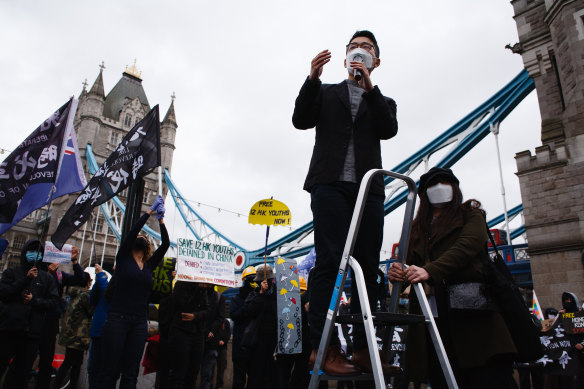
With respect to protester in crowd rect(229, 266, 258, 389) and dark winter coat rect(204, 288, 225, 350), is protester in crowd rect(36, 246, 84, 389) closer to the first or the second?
dark winter coat rect(204, 288, 225, 350)

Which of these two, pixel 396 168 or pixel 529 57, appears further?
pixel 396 168

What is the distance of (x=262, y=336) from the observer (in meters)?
5.05

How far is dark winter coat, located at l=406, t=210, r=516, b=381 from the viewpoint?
200cm

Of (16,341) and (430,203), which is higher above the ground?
(430,203)

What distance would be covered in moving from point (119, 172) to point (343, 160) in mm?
4094

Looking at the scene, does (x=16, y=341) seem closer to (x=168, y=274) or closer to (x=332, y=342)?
(x=168, y=274)

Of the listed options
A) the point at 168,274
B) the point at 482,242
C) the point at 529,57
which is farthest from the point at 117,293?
the point at 529,57

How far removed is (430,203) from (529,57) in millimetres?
12687

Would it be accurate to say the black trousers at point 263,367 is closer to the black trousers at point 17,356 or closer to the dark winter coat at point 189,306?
the dark winter coat at point 189,306

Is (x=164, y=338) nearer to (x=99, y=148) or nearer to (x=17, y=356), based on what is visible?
(x=17, y=356)

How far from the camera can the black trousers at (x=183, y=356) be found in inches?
174

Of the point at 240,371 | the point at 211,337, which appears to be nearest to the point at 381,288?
the point at 240,371

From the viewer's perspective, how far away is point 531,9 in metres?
12.9

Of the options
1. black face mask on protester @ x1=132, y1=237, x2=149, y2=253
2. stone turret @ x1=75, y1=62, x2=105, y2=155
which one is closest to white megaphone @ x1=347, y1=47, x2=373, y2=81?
black face mask on protester @ x1=132, y1=237, x2=149, y2=253
